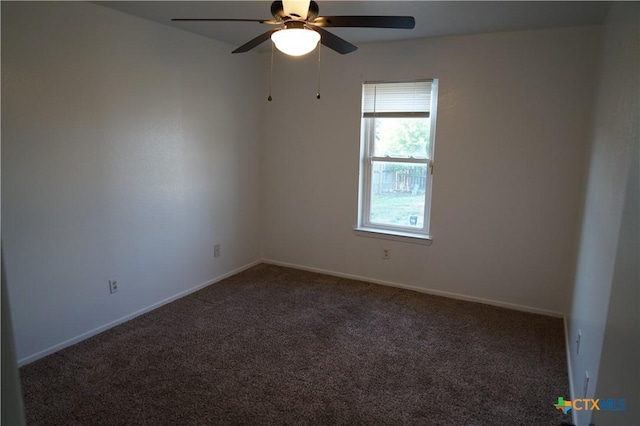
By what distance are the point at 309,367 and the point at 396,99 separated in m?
2.60

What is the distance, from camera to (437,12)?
9.42 feet

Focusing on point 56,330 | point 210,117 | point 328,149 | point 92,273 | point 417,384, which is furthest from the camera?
point 328,149

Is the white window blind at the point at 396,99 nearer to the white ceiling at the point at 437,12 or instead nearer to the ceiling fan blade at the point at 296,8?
the white ceiling at the point at 437,12

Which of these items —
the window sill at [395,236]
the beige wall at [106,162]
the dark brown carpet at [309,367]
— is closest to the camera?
the dark brown carpet at [309,367]

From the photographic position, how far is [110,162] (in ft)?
9.92

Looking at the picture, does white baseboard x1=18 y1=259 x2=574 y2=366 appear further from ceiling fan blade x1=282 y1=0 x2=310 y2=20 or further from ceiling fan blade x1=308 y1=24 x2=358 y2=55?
ceiling fan blade x1=282 y1=0 x2=310 y2=20

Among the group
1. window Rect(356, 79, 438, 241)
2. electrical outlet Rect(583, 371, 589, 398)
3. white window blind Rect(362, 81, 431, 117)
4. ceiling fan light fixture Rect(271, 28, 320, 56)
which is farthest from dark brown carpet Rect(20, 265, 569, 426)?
ceiling fan light fixture Rect(271, 28, 320, 56)

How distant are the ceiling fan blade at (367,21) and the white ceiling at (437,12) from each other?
71 centimetres

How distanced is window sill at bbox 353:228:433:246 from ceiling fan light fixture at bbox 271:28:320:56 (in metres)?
2.39

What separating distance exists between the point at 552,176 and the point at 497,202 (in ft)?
1.56

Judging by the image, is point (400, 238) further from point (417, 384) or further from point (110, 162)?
point (110, 162)

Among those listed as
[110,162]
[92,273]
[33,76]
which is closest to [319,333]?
[92,273]

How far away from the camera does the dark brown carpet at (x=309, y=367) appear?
7.20 ft

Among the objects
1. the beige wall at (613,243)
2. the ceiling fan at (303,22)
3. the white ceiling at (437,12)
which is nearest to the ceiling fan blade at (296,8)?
the ceiling fan at (303,22)
